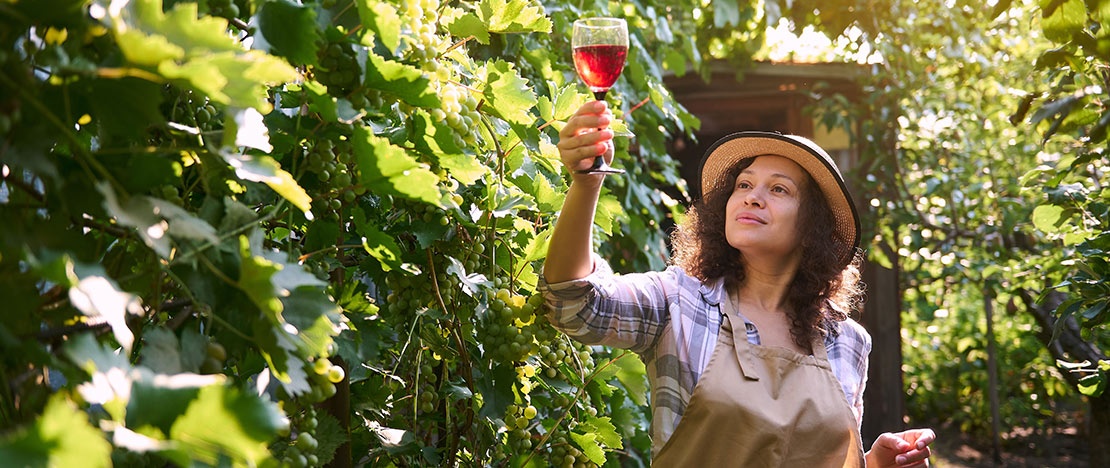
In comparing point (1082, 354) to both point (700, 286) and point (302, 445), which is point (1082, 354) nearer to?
point (700, 286)

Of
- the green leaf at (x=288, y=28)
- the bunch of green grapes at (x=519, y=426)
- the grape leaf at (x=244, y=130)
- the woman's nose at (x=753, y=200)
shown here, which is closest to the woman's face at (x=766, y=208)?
the woman's nose at (x=753, y=200)

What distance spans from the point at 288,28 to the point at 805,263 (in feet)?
4.97

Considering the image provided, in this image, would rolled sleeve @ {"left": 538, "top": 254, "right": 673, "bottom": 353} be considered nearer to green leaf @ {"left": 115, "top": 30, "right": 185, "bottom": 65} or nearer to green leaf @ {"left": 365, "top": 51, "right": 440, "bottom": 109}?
green leaf @ {"left": 365, "top": 51, "right": 440, "bottom": 109}

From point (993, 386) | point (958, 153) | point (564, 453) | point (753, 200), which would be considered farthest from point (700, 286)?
point (993, 386)

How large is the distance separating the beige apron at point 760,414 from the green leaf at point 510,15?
0.78m

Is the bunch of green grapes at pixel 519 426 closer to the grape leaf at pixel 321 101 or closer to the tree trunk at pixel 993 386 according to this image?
the grape leaf at pixel 321 101

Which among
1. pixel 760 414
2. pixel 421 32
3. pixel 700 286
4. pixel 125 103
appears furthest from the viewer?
pixel 700 286

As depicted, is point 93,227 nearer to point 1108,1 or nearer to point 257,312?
point 257,312

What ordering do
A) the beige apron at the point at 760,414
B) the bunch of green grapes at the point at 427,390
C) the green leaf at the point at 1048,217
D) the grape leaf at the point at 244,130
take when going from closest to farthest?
the grape leaf at the point at 244,130
the bunch of green grapes at the point at 427,390
the beige apron at the point at 760,414
the green leaf at the point at 1048,217

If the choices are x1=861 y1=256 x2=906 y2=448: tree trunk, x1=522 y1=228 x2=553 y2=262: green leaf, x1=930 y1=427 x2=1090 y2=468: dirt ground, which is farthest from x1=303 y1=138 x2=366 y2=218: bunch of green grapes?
x1=930 y1=427 x2=1090 y2=468: dirt ground

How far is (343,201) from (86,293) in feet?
2.09

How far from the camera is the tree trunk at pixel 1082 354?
4.56 metres

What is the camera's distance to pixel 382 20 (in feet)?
4.14

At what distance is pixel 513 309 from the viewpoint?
1718mm
